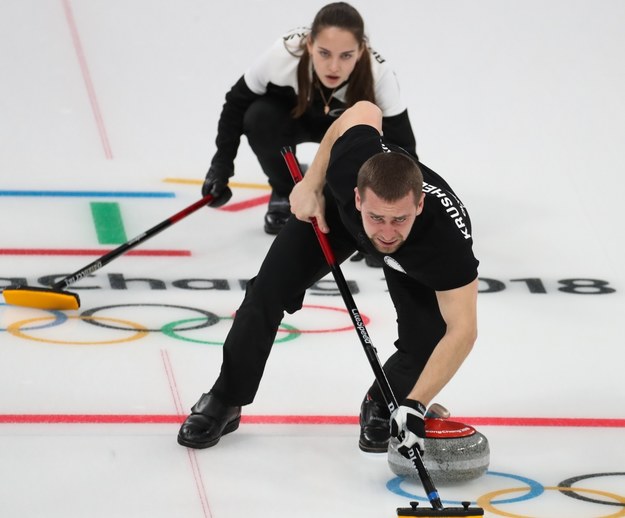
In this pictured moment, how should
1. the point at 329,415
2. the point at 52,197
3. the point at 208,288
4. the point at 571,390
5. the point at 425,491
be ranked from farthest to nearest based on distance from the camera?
the point at 52,197, the point at 208,288, the point at 571,390, the point at 329,415, the point at 425,491

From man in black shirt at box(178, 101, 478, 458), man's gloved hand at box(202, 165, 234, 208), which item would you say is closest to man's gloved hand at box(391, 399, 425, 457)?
man in black shirt at box(178, 101, 478, 458)

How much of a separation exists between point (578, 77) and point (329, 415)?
3894mm

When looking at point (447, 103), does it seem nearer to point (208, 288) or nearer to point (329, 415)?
point (208, 288)

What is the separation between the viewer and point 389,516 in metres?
2.72

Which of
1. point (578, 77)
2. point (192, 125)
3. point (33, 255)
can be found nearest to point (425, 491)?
point (33, 255)

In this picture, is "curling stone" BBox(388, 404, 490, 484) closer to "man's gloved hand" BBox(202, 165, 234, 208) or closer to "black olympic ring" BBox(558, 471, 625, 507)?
"black olympic ring" BBox(558, 471, 625, 507)

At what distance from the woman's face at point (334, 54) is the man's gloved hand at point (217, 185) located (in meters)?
0.57

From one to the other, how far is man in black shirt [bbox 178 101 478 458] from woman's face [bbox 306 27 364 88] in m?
0.84

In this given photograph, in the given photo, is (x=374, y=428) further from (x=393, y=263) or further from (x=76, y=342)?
(x=76, y=342)

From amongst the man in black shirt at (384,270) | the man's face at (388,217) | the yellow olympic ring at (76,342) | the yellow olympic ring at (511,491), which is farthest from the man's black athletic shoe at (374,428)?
the yellow olympic ring at (76,342)

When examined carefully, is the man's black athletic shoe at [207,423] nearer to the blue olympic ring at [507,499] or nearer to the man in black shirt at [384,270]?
the man in black shirt at [384,270]

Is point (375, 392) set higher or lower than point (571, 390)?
higher

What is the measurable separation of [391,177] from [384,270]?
0.44 m

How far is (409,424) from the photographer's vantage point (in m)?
2.62
